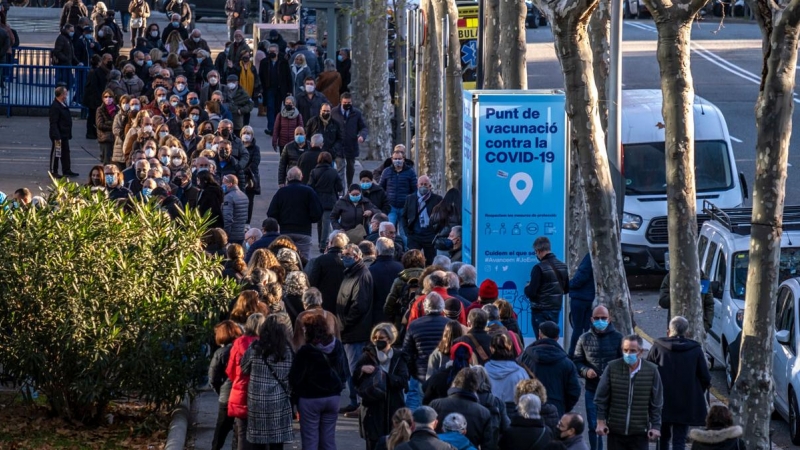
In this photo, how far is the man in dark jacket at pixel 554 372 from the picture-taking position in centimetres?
1172

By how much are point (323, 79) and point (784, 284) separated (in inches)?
731

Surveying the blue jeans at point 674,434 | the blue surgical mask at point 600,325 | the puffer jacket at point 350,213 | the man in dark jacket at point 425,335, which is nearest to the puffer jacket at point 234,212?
the puffer jacket at point 350,213

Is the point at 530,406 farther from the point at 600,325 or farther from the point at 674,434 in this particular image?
the point at 674,434

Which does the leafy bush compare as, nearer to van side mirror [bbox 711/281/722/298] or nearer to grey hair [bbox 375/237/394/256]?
grey hair [bbox 375/237/394/256]

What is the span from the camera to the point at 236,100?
29062mm

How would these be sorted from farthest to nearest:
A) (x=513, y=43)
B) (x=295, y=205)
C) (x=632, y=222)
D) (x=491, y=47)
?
(x=491, y=47), (x=632, y=222), (x=513, y=43), (x=295, y=205)

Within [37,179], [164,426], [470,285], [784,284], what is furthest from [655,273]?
[37,179]

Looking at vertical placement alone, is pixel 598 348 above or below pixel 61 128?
below

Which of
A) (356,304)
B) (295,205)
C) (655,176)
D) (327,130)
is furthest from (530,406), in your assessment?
(327,130)

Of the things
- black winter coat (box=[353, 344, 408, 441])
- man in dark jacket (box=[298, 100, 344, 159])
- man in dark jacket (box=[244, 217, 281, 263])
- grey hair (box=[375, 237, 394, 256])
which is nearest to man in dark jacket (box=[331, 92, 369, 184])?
man in dark jacket (box=[298, 100, 344, 159])

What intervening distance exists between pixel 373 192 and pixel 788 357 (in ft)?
23.9

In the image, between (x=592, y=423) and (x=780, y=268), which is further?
(x=780, y=268)

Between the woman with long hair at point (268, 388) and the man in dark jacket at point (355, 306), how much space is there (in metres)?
2.71

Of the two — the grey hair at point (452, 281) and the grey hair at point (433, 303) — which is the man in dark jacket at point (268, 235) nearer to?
the grey hair at point (452, 281)
